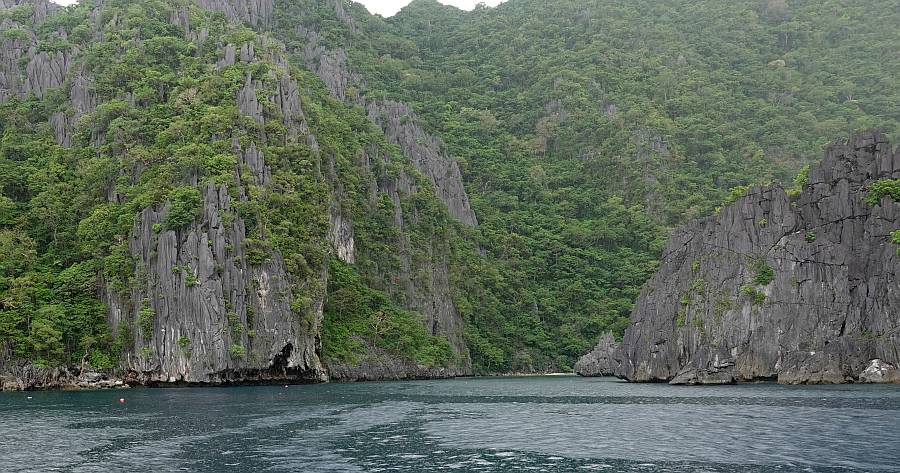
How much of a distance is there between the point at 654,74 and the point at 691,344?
4638 inches

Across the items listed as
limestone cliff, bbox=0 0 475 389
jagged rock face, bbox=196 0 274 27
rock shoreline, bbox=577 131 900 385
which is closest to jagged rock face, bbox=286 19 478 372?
limestone cliff, bbox=0 0 475 389

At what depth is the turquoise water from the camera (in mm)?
30453

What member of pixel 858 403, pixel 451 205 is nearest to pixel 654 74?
pixel 451 205

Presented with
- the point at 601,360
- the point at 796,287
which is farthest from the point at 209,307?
the point at 601,360

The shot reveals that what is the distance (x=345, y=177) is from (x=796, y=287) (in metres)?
75.0

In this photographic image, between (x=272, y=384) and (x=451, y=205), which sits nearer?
(x=272, y=384)

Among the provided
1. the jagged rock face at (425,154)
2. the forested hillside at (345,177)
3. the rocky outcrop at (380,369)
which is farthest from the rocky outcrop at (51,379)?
the jagged rock face at (425,154)

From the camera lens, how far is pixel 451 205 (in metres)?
154

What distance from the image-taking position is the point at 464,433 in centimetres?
4006

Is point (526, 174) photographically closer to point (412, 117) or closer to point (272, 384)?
point (412, 117)

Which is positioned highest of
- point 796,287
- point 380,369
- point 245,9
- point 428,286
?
point 245,9

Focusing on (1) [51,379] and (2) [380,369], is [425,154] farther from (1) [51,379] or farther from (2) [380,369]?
(1) [51,379]

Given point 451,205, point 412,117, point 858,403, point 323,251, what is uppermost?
point 412,117

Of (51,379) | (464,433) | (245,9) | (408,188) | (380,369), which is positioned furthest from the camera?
(245,9)
